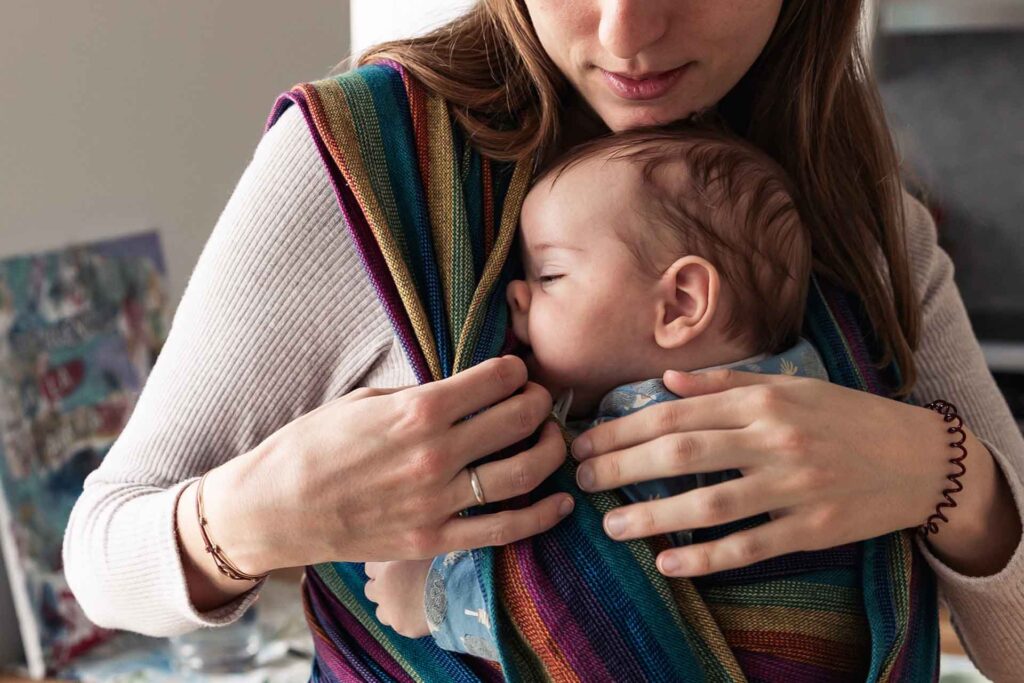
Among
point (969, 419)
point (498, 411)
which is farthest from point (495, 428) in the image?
point (969, 419)

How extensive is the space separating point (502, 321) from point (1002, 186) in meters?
1.91

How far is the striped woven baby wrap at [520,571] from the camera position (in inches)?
38.4

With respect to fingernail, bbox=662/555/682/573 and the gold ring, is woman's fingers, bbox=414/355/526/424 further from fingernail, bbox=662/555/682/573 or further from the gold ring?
fingernail, bbox=662/555/682/573

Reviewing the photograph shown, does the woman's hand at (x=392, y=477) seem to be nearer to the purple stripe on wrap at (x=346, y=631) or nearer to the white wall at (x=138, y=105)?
the purple stripe on wrap at (x=346, y=631)

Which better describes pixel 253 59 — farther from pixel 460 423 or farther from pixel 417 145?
pixel 460 423

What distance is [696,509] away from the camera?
0.95m

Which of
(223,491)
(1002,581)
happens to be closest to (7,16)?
(223,491)

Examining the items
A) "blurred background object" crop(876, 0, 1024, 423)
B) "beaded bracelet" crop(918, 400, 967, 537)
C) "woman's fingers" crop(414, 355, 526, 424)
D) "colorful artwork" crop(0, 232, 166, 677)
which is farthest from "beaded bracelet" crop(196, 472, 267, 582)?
"blurred background object" crop(876, 0, 1024, 423)

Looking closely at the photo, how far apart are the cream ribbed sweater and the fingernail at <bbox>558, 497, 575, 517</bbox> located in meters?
0.20

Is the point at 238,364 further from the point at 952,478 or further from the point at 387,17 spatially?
the point at 387,17

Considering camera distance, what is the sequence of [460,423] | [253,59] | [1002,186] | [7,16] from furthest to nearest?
[1002,186], [253,59], [7,16], [460,423]

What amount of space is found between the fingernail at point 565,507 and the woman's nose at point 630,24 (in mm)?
416

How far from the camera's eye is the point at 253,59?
232 centimetres

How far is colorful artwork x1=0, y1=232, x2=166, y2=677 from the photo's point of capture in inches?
69.1
